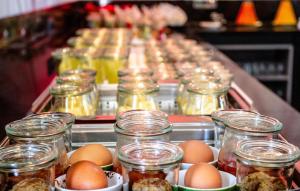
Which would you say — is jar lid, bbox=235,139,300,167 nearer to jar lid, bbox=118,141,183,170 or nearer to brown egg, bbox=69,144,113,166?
jar lid, bbox=118,141,183,170

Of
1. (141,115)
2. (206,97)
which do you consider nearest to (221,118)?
(141,115)

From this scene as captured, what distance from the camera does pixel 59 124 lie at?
1.10m

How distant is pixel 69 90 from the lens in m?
1.50

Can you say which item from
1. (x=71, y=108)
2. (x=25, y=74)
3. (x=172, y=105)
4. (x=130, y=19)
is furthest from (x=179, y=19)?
(x=71, y=108)

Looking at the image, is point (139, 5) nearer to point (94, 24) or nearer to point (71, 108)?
point (94, 24)

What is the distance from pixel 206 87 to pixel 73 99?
1.35 ft

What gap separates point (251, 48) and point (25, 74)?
3241 millimetres

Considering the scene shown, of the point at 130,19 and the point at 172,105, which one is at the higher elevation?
the point at 130,19

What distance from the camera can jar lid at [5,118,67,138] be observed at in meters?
1.05

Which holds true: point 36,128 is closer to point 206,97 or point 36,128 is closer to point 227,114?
point 227,114

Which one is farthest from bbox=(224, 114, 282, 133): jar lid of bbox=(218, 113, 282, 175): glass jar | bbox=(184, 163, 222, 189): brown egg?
bbox=(184, 163, 222, 189): brown egg

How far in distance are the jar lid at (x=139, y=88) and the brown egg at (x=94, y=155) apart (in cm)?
39

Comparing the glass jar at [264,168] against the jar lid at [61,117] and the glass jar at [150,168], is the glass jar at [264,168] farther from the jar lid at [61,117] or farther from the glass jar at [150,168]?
the jar lid at [61,117]

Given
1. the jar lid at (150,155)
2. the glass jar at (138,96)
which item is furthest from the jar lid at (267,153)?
the glass jar at (138,96)
